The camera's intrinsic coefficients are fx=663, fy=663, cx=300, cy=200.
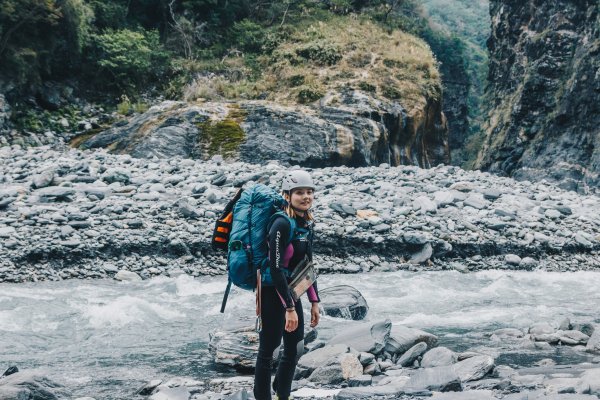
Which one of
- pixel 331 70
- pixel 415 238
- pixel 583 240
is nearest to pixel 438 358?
pixel 415 238

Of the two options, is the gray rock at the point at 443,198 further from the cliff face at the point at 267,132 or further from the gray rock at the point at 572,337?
the gray rock at the point at 572,337

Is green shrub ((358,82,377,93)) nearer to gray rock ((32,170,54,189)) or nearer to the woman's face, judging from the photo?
gray rock ((32,170,54,189))

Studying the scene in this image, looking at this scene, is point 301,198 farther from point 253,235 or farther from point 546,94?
point 546,94

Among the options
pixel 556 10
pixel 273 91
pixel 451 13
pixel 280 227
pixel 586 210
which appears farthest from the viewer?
Answer: pixel 451 13

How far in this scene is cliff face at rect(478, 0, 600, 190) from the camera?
23.3 m

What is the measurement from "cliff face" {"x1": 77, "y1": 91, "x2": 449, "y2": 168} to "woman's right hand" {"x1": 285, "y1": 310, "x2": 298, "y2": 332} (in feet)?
42.7

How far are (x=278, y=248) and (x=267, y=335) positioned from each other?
0.60 m

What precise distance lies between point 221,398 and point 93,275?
201 inches

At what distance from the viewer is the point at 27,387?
14.2ft

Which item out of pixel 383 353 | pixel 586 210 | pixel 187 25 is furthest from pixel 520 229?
pixel 187 25

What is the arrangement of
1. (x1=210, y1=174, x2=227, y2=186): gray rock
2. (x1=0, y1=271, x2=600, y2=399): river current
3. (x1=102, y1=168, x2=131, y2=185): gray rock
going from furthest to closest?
(x1=210, y1=174, x2=227, y2=186): gray rock < (x1=102, y1=168, x2=131, y2=185): gray rock < (x1=0, y1=271, x2=600, y2=399): river current

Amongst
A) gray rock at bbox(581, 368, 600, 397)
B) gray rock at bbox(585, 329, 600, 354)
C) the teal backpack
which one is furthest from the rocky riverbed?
gray rock at bbox(581, 368, 600, 397)

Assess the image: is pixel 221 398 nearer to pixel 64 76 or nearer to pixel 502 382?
pixel 502 382

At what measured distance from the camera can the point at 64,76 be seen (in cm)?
2077
